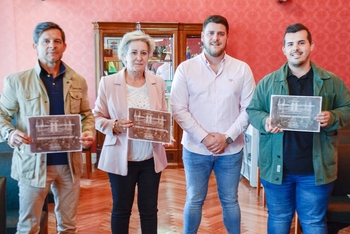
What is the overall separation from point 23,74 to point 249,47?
13.0ft

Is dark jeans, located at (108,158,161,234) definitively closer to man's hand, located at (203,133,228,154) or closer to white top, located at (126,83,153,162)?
white top, located at (126,83,153,162)

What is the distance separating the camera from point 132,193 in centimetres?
203

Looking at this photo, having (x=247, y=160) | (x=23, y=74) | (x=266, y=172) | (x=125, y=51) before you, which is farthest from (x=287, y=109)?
(x=247, y=160)

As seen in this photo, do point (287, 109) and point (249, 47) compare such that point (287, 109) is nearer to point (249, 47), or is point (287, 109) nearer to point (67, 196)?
point (67, 196)

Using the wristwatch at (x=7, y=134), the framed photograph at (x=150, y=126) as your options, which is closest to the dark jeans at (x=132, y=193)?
the framed photograph at (x=150, y=126)

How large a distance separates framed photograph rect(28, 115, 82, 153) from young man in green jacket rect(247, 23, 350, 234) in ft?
3.24

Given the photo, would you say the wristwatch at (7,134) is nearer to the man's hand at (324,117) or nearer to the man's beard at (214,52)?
the man's beard at (214,52)

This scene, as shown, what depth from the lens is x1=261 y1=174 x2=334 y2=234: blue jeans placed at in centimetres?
187

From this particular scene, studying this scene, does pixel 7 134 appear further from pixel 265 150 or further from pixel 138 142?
pixel 265 150

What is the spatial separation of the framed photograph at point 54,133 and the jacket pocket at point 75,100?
9cm

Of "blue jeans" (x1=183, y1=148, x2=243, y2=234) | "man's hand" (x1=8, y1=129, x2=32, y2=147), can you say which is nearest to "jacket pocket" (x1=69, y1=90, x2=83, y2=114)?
"man's hand" (x1=8, y1=129, x2=32, y2=147)

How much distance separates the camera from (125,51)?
201cm

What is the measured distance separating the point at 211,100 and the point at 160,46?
2966 mm

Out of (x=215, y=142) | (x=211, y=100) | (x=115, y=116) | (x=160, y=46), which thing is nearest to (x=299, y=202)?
(x=215, y=142)
